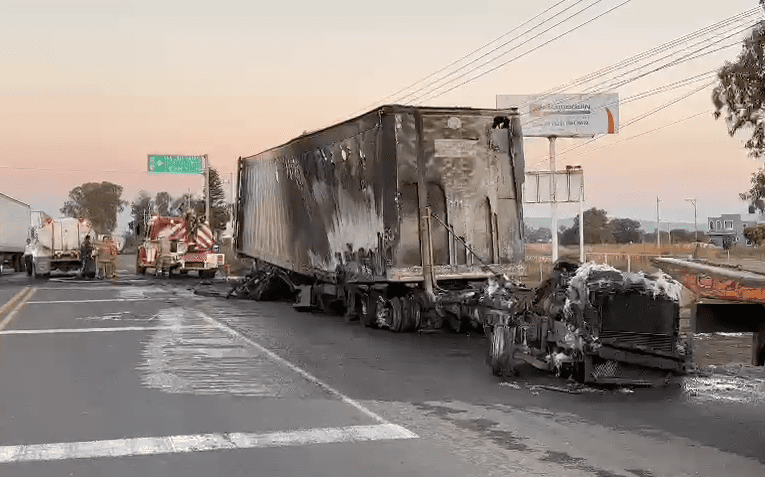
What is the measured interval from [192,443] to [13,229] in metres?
43.5

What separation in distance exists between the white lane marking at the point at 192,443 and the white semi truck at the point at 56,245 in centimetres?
3458

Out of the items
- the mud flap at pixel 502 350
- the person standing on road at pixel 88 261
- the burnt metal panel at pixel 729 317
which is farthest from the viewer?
the person standing on road at pixel 88 261

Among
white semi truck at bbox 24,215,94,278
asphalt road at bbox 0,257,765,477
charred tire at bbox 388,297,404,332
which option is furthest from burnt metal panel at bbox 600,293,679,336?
white semi truck at bbox 24,215,94,278

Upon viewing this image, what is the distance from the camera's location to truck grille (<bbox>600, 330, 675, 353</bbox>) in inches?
363

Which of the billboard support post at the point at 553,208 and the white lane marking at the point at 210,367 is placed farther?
the billboard support post at the point at 553,208

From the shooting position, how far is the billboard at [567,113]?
4525 cm

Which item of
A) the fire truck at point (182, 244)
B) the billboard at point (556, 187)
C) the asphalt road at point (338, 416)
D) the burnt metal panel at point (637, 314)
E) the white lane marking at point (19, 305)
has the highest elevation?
the billboard at point (556, 187)

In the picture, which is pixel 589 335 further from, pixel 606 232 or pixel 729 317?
pixel 606 232

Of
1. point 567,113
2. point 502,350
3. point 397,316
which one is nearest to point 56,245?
point 567,113

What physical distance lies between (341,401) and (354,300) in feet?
26.5

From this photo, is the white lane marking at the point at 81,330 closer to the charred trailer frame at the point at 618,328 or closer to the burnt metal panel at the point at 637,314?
the charred trailer frame at the point at 618,328

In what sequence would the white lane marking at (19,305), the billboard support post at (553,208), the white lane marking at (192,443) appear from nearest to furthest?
the white lane marking at (192,443) < the white lane marking at (19,305) < the billboard support post at (553,208)

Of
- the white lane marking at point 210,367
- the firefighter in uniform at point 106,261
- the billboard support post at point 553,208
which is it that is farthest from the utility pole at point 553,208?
the white lane marking at point 210,367

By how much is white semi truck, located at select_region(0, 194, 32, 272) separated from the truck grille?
40128 millimetres
